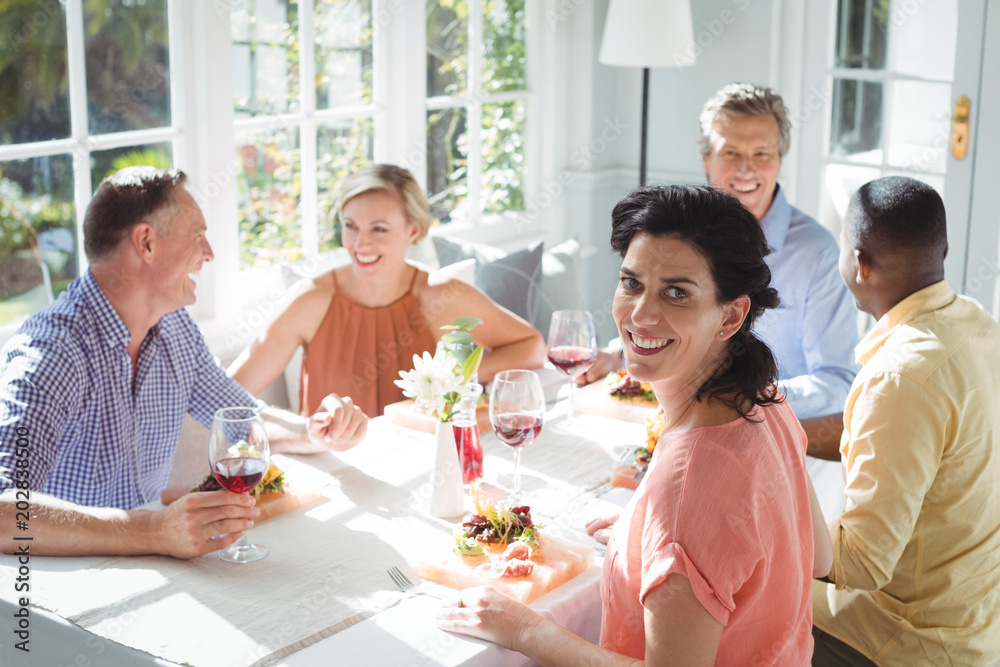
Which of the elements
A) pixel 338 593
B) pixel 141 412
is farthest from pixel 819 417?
pixel 141 412

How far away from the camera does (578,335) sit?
221 cm

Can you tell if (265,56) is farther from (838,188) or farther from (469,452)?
(838,188)

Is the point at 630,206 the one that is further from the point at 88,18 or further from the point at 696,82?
the point at 696,82

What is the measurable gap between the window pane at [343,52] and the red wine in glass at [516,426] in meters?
2.21

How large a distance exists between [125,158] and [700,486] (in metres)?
2.34

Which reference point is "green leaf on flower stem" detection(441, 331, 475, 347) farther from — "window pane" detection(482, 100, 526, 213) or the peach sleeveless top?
"window pane" detection(482, 100, 526, 213)

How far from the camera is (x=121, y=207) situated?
6.60 ft

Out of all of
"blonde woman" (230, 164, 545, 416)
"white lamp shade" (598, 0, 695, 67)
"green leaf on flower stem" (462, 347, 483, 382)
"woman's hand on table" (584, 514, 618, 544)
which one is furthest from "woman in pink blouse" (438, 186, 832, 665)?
"white lamp shade" (598, 0, 695, 67)

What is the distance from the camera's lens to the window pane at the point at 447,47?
A: 3971mm

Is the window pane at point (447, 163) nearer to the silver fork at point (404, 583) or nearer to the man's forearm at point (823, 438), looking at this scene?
the man's forearm at point (823, 438)

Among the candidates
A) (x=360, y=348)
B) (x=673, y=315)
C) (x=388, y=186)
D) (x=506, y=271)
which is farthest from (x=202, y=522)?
(x=506, y=271)

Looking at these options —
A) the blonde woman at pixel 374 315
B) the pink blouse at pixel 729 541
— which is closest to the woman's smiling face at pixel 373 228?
the blonde woman at pixel 374 315

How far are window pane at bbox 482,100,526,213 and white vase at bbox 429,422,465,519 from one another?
280cm

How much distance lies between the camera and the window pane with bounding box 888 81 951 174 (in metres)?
3.79
